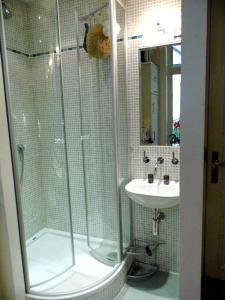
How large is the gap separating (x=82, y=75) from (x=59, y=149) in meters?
0.79

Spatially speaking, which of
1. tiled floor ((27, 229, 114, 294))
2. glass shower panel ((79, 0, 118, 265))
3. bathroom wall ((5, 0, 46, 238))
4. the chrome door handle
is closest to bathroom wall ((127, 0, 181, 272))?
glass shower panel ((79, 0, 118, 265))

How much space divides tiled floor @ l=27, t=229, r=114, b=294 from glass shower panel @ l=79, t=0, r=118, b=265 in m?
0.12

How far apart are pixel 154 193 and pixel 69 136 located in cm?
108

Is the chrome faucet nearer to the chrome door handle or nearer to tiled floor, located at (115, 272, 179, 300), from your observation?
the chrome door handle

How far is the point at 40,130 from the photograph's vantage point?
97.6 inches

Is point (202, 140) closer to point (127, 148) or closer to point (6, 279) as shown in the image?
point (127, 148)

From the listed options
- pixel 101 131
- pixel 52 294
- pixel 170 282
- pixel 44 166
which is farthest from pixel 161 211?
pixel 44 166

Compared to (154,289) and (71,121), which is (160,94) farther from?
(154,289)

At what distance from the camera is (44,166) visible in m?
2.60

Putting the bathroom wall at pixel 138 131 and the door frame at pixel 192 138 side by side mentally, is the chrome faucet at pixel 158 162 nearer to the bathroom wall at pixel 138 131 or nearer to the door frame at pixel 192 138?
the bathroom wall at pixel 138 131

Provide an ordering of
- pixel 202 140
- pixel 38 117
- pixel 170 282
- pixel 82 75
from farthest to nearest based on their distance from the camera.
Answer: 1. pixel 38 117
2. pixel 82 75
3. pixel 170 282
4. pixel 202 140

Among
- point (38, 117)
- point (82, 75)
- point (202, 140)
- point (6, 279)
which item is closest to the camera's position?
point (202, 140)

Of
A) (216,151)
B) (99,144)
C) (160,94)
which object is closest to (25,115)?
(99,144)

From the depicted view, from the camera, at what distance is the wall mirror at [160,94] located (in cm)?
207
